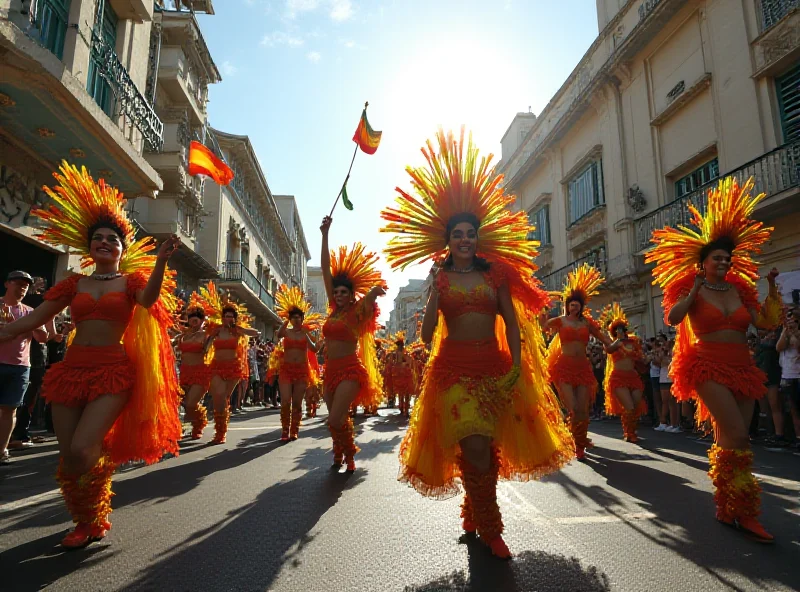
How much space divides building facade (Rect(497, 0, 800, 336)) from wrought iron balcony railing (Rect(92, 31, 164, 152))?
12632 millimetres

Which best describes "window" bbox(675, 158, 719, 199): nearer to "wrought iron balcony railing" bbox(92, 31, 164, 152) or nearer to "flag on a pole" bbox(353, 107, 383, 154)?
"flag on a pole" bbox(353, 107, 383, 154)

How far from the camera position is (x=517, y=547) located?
10.6ft

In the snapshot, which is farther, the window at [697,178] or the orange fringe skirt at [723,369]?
the window at [697,178]

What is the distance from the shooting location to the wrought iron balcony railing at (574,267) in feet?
62.0

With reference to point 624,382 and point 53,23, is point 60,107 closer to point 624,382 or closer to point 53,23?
point 53,23

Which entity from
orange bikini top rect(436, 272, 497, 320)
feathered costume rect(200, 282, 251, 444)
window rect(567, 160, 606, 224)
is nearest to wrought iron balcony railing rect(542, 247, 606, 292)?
window rect(567, 160, 606, 224)

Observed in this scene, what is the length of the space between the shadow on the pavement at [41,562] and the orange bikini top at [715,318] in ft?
14.7

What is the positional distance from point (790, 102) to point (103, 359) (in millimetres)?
14284

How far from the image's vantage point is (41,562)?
3.02 m

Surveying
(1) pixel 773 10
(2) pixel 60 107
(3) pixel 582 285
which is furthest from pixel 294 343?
(1) pixel 773 10

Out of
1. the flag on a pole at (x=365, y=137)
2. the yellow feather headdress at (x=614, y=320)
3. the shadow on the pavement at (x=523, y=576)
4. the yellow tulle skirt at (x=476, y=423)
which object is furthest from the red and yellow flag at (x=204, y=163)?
the yellow feather headdress at (x=614, y=320)

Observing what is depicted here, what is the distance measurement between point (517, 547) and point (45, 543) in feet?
9.80

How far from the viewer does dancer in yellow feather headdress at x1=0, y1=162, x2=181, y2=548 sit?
3432 millimetres

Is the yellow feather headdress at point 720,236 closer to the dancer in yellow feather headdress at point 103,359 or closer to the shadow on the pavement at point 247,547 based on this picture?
the shadow on the pavement at point 247,547
